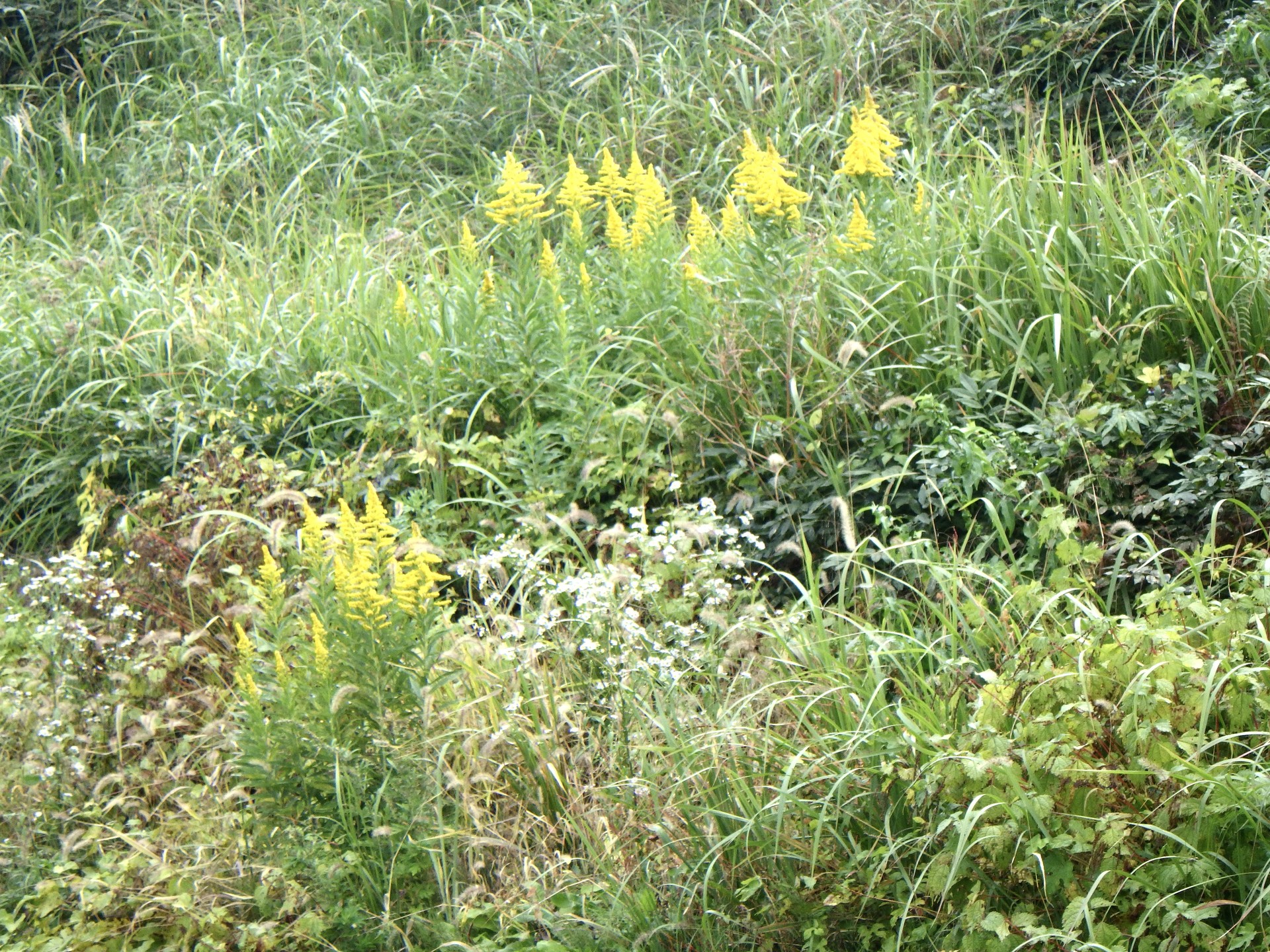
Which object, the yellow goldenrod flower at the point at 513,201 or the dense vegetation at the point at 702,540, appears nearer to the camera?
the dense vegetation at the point at 702,540

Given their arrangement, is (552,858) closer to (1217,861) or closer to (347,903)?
(347,903)

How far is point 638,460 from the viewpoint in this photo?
4.66 m

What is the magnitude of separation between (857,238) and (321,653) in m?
2.59

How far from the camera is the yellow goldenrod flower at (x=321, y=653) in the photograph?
10.9 feet

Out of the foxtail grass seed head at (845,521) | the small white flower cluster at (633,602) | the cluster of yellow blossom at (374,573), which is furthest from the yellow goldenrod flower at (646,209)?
the cluster of yellow blossom at (374,573)

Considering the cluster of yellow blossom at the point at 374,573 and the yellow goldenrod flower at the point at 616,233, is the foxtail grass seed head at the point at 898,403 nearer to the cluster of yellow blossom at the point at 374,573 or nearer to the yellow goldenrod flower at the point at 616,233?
the yellow goldenrod flower at the point at 616,233

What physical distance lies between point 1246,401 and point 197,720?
11.6 ft

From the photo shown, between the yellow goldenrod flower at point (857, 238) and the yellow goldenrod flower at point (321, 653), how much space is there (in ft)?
8.11

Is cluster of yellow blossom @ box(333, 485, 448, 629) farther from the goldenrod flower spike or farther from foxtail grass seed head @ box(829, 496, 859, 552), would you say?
the goldenrod flower spike

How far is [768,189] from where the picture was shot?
4465 mm

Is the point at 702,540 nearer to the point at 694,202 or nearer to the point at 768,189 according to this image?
the point at 768,189

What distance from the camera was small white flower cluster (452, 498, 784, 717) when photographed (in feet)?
11.8

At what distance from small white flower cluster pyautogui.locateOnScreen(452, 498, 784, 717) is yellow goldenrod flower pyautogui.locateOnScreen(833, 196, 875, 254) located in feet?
3.92

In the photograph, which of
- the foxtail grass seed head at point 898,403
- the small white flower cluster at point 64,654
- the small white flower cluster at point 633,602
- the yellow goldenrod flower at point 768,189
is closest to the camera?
the small white flower cluster at point 633,602
